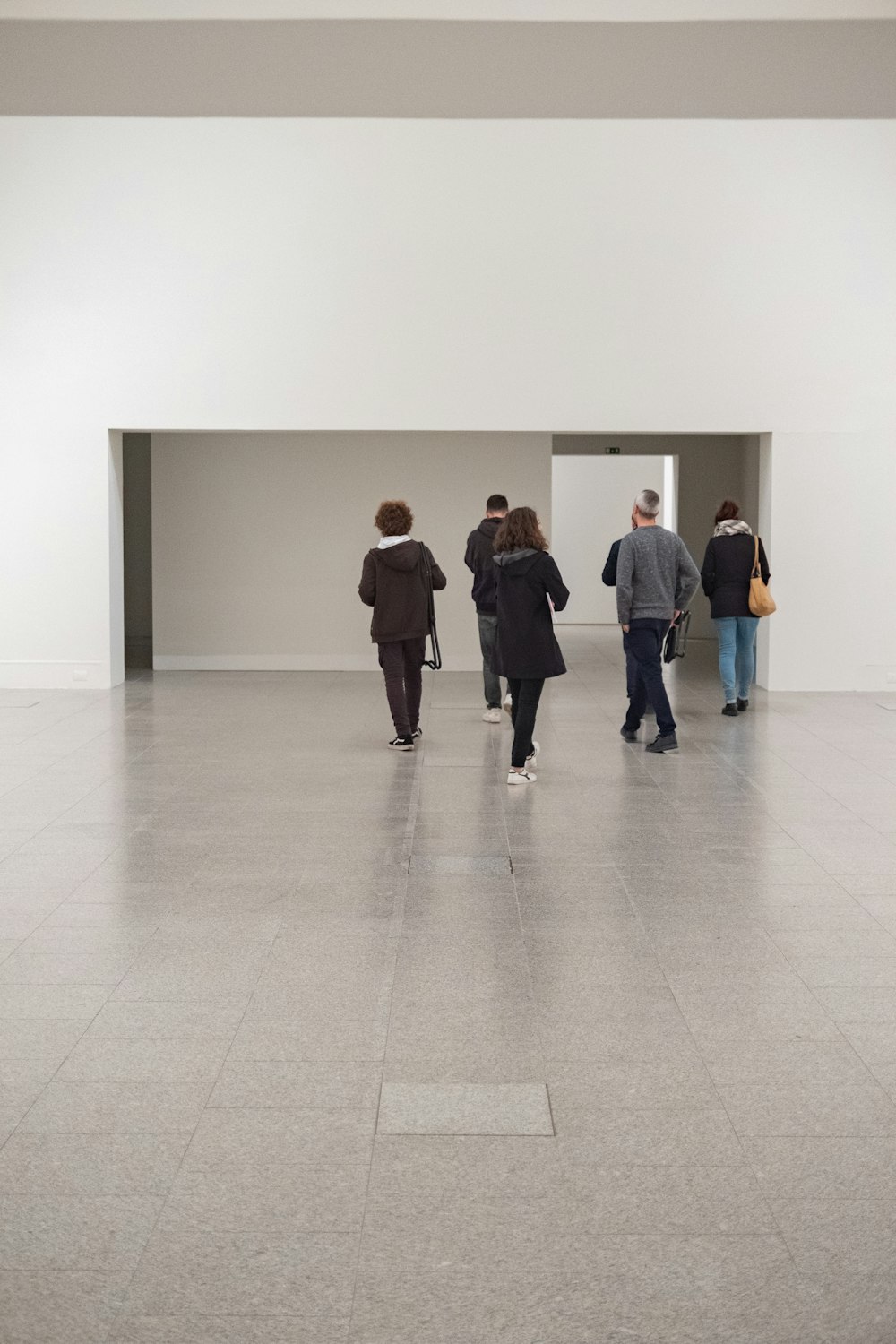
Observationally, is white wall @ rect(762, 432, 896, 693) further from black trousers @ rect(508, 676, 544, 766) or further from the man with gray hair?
black trousers @ rect(508, 676, 544, 766)

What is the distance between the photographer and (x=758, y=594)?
11.3m

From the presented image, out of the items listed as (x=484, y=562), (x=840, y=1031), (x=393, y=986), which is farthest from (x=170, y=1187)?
(x=484, y=562)

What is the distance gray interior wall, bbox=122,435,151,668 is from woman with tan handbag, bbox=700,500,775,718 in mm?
8493

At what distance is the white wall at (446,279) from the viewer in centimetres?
A: 1256

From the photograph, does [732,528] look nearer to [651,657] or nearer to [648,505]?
[648,505]

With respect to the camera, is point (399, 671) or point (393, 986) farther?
point (399, 671)

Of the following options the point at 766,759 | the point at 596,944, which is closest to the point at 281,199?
the point at 766,759

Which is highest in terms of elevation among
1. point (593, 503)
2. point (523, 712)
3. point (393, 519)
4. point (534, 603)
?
point (593, 503)

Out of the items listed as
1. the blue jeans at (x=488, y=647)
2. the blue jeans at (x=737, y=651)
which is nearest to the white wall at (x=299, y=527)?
the blue jeans at (x=737, y=651)

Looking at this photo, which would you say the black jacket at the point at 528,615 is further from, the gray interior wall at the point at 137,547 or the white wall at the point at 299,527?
the gray interior wall at the point at 137,547

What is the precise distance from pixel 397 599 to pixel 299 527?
5.84 meters

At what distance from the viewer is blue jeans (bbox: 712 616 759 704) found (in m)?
11.3

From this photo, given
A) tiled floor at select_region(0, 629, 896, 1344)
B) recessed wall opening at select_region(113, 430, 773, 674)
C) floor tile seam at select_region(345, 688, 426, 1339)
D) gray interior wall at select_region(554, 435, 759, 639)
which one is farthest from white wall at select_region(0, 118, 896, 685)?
gray interior wall at select_region(554, 435, 759, 639)

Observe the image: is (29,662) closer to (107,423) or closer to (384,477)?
(107,423)
